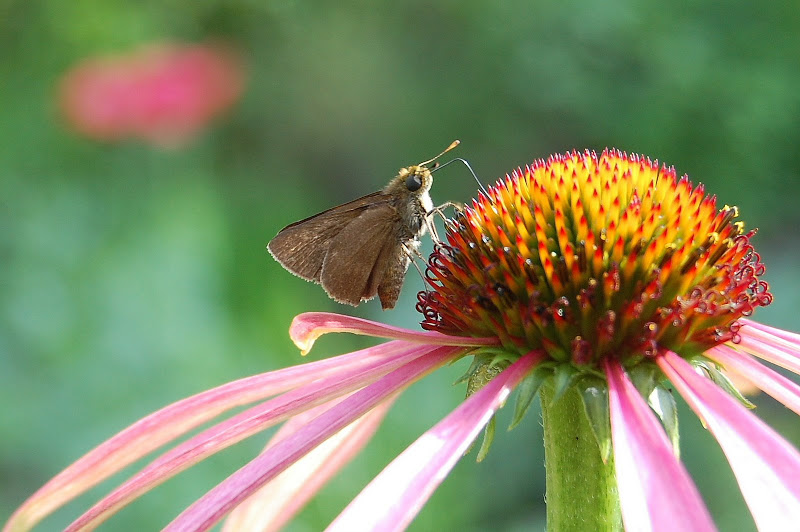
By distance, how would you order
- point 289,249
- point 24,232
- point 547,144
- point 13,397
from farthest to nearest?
point 547,144
point 24,232
point 13,397
point 289,249

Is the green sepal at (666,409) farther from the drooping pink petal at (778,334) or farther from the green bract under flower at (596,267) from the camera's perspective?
the drooping pink petal at (778,334)

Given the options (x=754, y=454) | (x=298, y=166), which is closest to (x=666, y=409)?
(x=754, y=454)

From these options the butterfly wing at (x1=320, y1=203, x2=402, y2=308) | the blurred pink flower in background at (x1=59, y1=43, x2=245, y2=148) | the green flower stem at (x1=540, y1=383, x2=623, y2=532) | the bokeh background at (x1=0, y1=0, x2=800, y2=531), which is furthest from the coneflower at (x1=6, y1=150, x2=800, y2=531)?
the blurred pink flower in background at (x1=59, y1=43, x2=245, y2=148)

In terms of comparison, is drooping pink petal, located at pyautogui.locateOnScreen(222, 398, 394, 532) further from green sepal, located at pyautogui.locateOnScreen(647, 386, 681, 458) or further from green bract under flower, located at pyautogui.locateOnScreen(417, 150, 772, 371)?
green sepal, located at pyautogui.locateOnScreen(647, 386, 681, 458)

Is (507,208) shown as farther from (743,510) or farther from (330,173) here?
(330,173)

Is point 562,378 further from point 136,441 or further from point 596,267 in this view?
point 136,441

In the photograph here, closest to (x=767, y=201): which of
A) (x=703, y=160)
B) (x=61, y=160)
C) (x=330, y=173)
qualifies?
(x=703, y=160)
